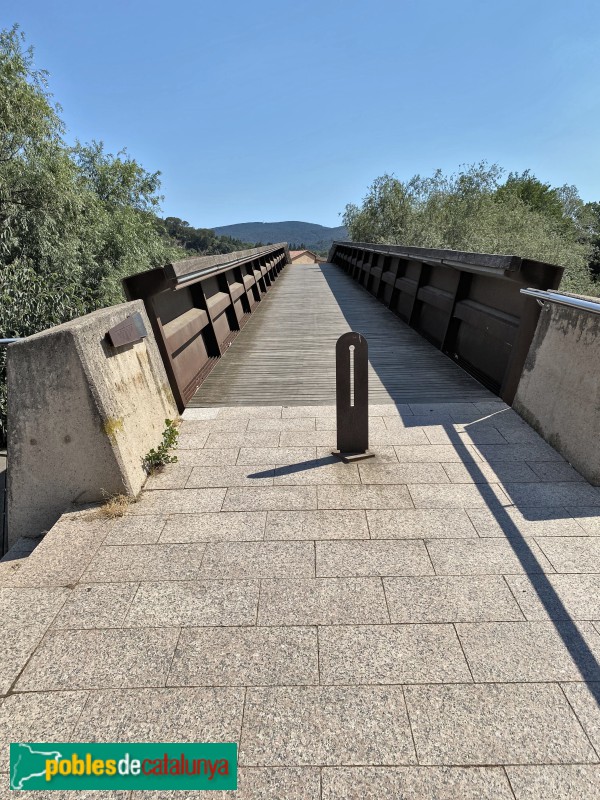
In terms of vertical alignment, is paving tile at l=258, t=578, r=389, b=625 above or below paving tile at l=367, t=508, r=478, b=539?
above

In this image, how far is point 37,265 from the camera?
1200 cm

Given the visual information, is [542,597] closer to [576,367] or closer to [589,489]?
[589,489]

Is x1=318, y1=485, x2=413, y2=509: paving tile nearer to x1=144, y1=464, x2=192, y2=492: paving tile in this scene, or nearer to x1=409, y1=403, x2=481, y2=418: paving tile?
x1=144, y1=464, x2=192, y2=492: paving tile

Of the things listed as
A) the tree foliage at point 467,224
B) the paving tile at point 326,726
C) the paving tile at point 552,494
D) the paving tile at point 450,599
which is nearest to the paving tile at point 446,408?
the paving tile at point 552,494

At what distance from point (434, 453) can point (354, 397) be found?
79 cm

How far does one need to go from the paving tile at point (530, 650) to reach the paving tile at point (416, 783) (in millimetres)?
346

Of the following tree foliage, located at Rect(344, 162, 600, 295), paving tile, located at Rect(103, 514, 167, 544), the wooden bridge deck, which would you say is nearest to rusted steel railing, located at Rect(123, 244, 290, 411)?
the wooden bridge deck

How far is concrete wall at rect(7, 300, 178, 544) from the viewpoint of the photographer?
2.62 meters

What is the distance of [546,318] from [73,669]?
3.98 m

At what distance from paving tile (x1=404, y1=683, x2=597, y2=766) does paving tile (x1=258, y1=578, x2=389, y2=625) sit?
1.28ft

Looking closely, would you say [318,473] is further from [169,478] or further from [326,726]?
[326,726]

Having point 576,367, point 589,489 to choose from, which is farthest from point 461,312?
point 589,489

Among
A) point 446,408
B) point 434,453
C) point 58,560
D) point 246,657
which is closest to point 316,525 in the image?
Answer: point 246,657

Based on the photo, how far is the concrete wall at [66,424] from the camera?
262cm
